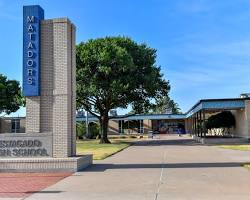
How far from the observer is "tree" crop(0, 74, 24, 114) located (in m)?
75.3

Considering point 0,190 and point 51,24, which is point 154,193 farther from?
point 51,24

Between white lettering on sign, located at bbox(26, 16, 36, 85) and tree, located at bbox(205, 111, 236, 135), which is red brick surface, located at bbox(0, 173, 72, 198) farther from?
tree, located at bbox(205, 111, 236, 135)

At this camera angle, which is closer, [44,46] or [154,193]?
[154,193]

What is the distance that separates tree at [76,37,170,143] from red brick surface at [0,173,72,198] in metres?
26.6

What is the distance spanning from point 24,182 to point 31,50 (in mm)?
6290

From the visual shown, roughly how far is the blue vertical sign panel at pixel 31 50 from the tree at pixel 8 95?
57.8 meters

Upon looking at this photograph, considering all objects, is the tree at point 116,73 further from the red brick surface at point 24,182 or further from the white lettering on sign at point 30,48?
the red brick surface at point 24,182

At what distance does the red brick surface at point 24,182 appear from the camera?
1220 cm

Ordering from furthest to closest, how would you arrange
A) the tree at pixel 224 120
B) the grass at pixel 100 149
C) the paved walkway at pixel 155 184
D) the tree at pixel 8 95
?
the tree at pixel 8 95
the tree at pixel 224 120
the grass at pixel 100 149
the paved walkway at pixel 155 184

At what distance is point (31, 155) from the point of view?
18.2m

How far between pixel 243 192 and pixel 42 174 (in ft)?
25.4

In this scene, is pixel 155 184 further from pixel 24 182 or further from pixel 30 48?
pixel 30 48

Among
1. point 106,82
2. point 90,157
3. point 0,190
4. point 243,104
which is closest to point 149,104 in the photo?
point 106,82

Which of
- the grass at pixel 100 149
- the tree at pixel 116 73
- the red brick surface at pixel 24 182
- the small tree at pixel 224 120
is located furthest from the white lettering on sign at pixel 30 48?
the small tree at pixel 224 120
